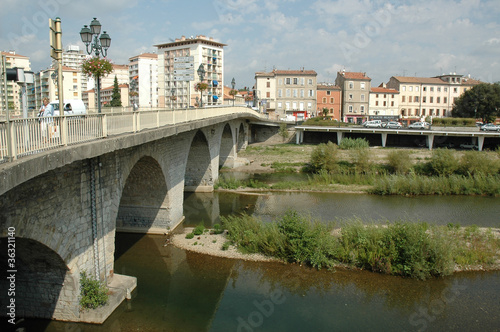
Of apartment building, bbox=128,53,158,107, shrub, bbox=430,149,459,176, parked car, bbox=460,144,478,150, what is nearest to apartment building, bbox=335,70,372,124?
parked car, bbox=460,144,478,150

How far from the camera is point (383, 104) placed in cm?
6456

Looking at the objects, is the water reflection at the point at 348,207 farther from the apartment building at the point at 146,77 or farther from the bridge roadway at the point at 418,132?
the apartment building at the point at 146,77

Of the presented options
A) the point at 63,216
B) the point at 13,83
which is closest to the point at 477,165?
the point at 63,216

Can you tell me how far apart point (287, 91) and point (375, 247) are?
52.1 meters

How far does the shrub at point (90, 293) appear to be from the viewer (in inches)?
384

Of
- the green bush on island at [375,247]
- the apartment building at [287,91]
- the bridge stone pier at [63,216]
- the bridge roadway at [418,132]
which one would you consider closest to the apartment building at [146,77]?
the apartment building at [287,91]

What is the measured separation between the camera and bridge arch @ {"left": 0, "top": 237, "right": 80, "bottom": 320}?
9172 mm

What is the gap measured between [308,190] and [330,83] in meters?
49.4

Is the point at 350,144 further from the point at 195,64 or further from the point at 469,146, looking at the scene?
the point at 195,64

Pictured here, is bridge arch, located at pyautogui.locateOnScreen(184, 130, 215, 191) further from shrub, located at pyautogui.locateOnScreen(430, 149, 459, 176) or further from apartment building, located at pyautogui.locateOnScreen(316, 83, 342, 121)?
apartment building, located at pyautogui.locateOnScreen(316, 83, 342, 121)

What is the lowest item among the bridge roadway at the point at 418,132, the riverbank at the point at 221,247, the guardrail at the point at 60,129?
the riverbank at the point at 221,247

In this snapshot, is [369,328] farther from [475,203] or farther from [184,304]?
[475,203]

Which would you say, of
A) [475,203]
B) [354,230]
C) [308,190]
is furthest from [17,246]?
[475,203]

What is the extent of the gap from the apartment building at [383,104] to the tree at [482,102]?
9.70 meters
